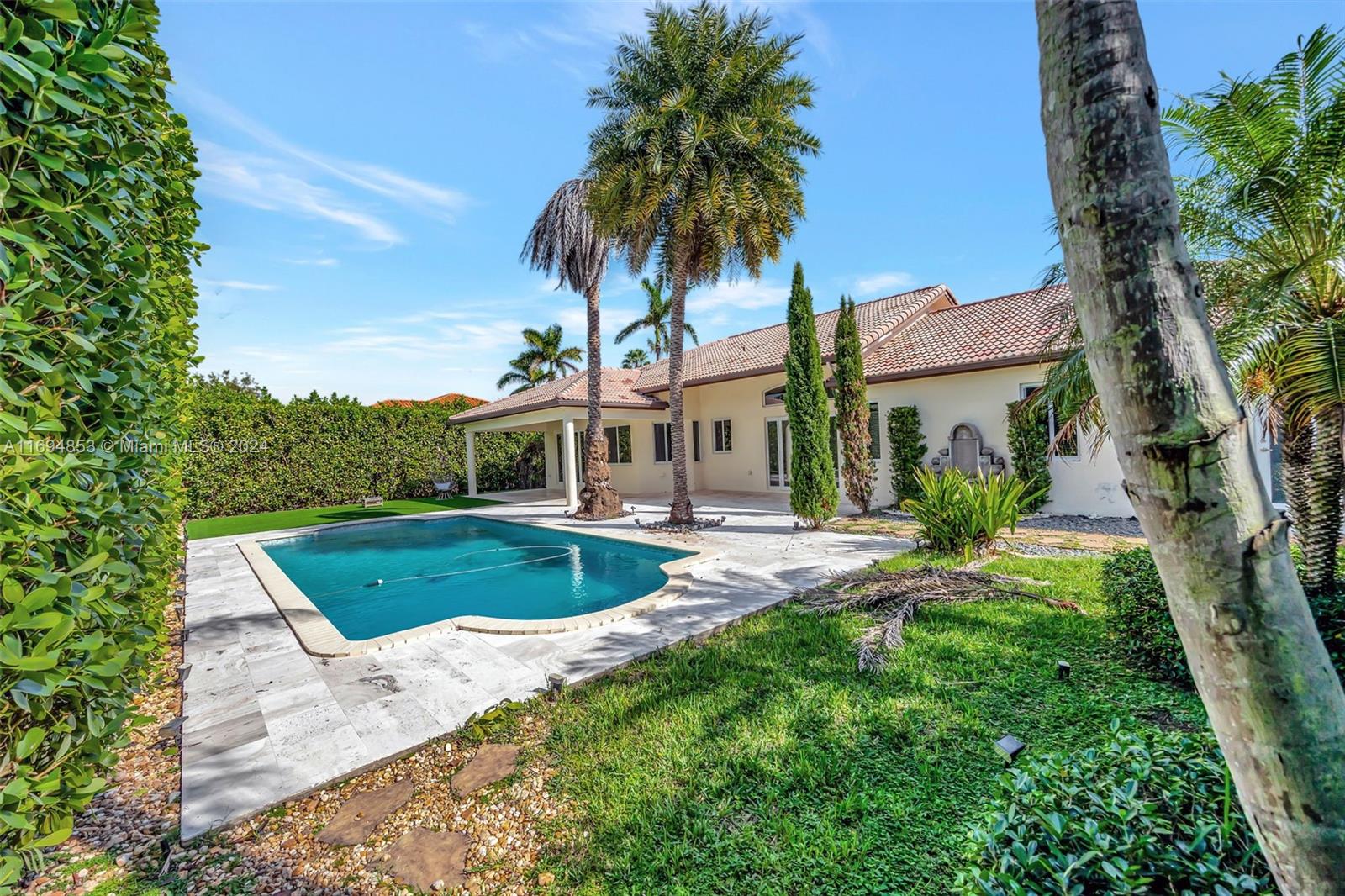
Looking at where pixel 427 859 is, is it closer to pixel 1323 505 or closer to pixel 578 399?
pixel 1323 505

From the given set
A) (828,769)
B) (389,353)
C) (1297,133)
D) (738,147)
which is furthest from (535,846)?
(389,353)

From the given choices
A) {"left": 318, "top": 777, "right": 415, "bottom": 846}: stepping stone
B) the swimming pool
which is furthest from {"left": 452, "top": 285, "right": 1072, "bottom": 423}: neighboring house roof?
{"left": 318, "top": 777, "right": 415, "bottom": 846}: stepping stone

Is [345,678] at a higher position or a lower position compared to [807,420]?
lower

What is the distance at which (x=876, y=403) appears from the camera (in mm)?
17484

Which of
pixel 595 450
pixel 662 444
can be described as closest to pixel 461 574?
pixel 595 450

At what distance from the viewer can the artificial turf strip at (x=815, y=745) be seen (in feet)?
9.93

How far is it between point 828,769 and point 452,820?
8.37 feet

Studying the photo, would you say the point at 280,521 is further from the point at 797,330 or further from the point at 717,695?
the point at 717,695

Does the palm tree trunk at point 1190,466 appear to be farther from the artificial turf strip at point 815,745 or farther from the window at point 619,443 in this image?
the window at point 619,443

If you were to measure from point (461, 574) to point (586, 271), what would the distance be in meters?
10.5

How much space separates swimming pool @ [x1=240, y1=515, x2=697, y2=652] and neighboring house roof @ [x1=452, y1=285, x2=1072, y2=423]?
6046mm

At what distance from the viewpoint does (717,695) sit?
4949 millimetres

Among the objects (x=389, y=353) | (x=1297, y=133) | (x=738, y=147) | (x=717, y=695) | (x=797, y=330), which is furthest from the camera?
(x=389, y=353)

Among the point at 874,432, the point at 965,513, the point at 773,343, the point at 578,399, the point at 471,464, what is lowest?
the point at 965,513
